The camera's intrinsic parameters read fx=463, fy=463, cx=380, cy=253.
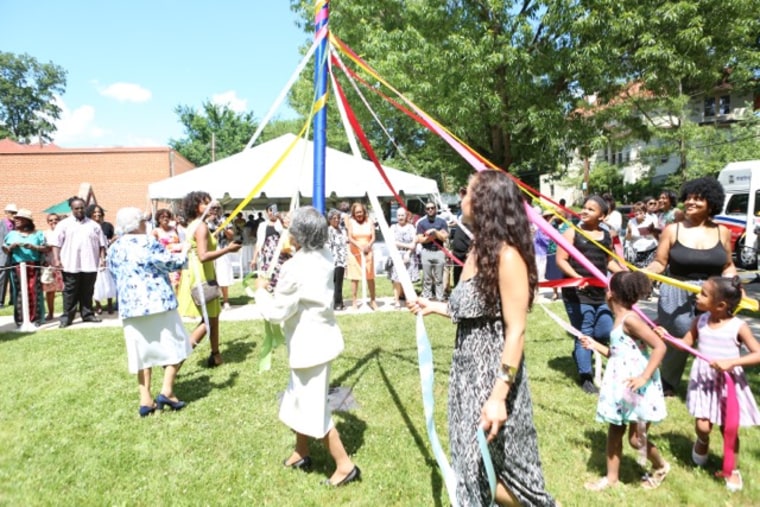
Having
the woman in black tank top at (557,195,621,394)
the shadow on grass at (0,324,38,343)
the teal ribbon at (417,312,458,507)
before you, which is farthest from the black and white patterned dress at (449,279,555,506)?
the shadow on grass at (0,324,38,343)

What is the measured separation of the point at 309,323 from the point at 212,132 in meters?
48.0

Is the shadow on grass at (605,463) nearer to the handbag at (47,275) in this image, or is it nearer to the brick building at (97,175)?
the handbag at (47,275)

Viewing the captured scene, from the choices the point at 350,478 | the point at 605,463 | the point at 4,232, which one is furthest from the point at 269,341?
the point at 4,232

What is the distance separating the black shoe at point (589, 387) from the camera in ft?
14.7

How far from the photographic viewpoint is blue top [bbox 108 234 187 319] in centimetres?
394

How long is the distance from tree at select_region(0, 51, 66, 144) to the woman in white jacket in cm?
6757

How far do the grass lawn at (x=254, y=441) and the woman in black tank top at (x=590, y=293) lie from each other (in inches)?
14.2

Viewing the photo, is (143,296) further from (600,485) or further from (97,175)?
(97,175)

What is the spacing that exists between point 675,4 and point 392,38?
6727 millimetres

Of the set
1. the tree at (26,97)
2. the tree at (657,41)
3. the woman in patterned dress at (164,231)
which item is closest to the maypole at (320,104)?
the woman in patterned dress at (164,231)

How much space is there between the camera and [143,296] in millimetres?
3957

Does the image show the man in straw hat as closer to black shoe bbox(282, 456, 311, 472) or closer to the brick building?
A: black shoe bbox(282, 456, 311, 472)

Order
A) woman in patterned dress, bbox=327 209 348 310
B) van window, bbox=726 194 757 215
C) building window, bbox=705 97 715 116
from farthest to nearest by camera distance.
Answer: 1. building window, bbox=705 97 715 116
2. van window, bbox=726 194 757 215
3. woman in patterned dress, bbox=327 209 348 310

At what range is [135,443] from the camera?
370 centimetres
